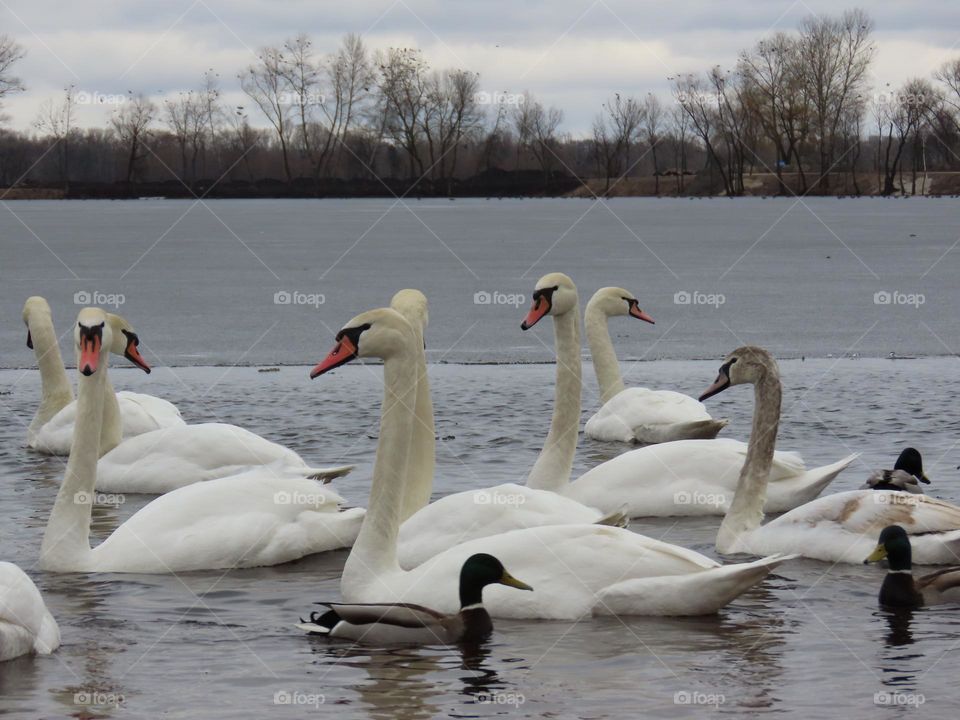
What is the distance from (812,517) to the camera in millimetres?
8000

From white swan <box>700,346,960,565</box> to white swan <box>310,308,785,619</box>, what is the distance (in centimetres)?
131

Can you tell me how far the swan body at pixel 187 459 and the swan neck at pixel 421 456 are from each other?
1722 mm

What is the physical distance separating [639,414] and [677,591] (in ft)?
17.4

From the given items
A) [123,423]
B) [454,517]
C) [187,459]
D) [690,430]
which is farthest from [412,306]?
[123,423]

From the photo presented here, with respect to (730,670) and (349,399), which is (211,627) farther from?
(349,399)

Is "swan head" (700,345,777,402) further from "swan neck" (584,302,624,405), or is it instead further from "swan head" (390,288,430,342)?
"swan neck" (584,302,624,405)

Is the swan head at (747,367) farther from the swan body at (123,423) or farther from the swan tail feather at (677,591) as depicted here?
the swan body at (123,423)

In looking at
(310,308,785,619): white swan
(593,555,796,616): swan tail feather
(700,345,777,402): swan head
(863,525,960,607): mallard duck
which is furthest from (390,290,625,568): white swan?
(863,525,960,607): mallard duck

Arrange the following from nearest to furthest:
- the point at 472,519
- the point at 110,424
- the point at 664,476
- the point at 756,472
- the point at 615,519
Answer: the point at 472,519 < the point at 615,519 < the point at 756,472 < the point at 664,476 < the point at 110,424

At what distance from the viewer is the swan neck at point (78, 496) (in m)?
7.79

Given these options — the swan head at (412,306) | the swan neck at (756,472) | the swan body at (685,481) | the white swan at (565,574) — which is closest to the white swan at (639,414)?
the swan body at (685,481)

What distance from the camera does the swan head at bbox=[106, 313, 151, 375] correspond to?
34.9 feet

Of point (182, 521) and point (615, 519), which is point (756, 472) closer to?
point (615, 519)

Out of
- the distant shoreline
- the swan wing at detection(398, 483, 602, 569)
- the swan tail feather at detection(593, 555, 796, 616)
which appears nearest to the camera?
the swan tail feather at detection(593, 555, 796, 616)
